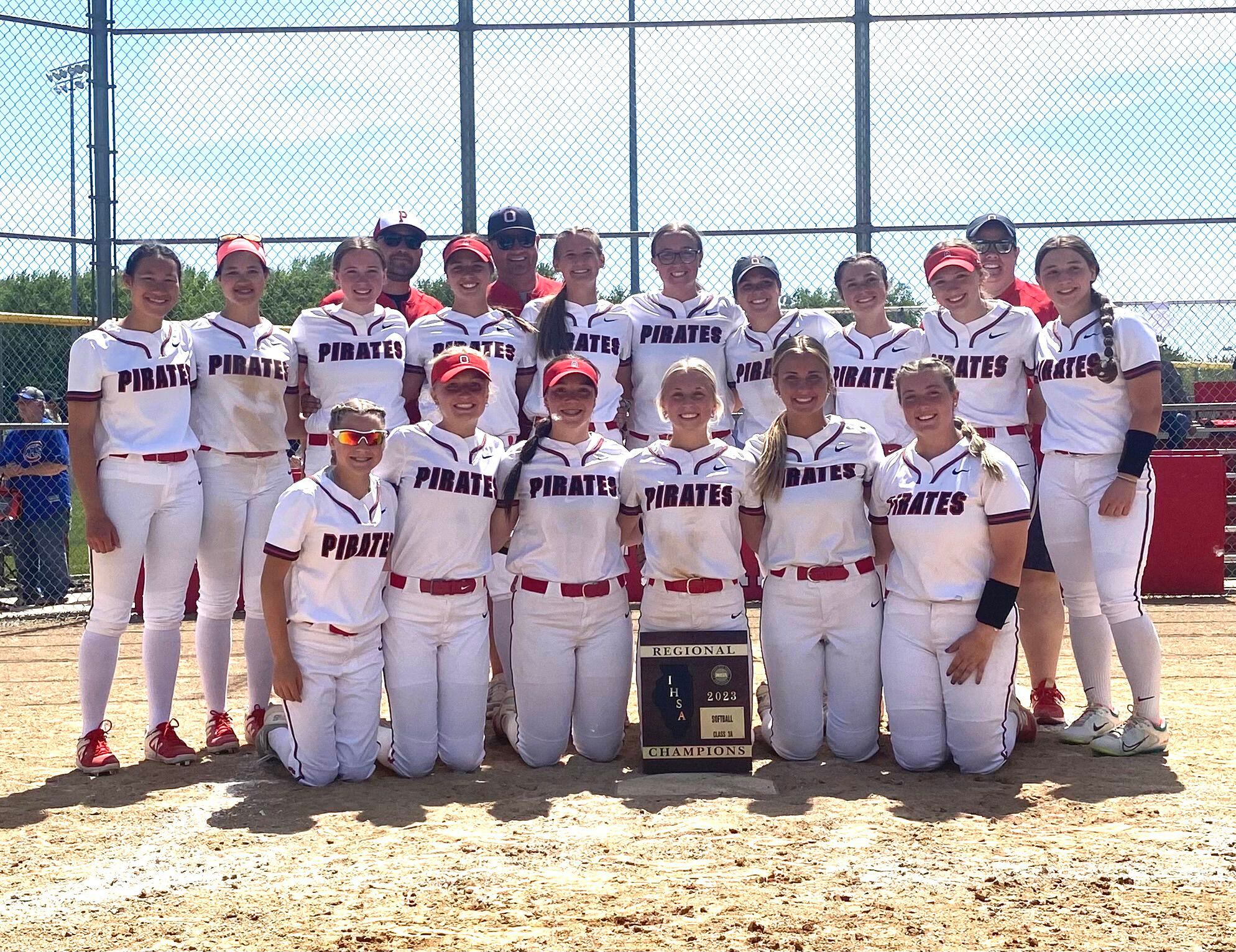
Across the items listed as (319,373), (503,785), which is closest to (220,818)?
(503,785)

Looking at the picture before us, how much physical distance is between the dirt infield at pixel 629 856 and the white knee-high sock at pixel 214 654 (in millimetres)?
295

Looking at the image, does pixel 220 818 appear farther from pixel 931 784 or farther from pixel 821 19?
pixel 821 19

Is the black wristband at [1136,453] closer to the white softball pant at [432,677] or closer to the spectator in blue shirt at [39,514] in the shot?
the white softball pant at [432,677]

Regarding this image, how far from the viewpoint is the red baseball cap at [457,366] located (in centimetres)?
478

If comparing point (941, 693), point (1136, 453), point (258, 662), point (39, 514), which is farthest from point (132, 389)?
point (39, 514)

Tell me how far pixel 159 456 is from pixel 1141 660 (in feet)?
12.3

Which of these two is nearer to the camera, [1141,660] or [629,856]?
[629,856]

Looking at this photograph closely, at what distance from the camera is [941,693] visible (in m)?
4.75

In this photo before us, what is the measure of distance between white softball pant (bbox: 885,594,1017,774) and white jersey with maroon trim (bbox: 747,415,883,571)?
0.29 m

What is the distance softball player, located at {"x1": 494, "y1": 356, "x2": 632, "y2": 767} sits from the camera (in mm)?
4875

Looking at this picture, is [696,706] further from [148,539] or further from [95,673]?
[95,673]

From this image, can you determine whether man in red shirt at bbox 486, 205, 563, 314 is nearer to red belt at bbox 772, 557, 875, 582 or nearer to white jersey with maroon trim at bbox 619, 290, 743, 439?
white jersey with maroon trim at bbox 619, 290, 743, 439

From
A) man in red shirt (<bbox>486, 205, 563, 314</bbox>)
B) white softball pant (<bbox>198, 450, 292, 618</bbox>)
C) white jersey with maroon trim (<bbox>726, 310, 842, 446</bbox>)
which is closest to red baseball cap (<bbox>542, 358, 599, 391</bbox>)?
white jersey with maroon trim (<bbox>726, 310, 842, 446</bbox>)

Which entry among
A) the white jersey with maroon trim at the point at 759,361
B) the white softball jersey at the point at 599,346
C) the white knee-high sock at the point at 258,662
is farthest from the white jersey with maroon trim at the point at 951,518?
the white knee-high sock at the point at 258,662
